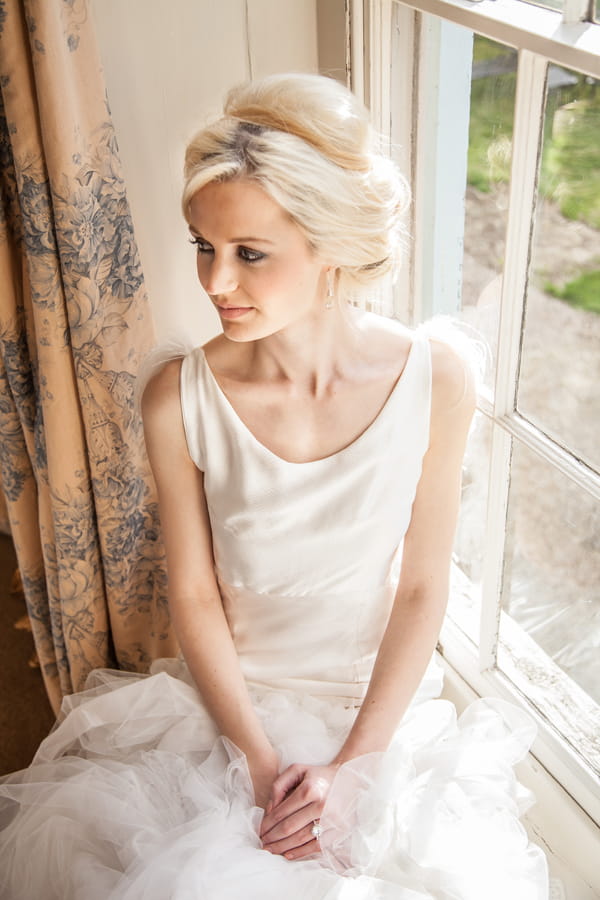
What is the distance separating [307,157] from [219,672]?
0.78m

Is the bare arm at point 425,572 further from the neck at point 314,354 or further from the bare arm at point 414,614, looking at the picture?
the neck at point 314,354

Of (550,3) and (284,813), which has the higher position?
(550,3)

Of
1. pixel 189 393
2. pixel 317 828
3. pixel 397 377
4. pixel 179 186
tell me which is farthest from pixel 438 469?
pixel 179 186

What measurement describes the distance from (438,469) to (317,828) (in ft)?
1.79

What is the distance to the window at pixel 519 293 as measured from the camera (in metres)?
1.15

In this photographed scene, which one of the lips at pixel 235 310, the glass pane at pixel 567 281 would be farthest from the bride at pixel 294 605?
A: the glass pane at pixel 567 281

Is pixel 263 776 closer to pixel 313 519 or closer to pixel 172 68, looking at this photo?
pixel 313 519

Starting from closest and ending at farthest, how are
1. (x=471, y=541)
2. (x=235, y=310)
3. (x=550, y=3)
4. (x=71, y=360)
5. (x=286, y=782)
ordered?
(x=550, y=3) < (x=235, y=310) < (x=286, y=782) < (x=71, y=360) < (x=471, y=541)

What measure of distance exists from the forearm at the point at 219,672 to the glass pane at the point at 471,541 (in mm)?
481

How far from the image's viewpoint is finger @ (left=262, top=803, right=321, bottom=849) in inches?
48.4

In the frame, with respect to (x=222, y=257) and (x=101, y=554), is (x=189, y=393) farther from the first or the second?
(x=101, y=554)

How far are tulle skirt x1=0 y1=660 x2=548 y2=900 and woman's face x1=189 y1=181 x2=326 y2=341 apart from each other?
0.62 meters

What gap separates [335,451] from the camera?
1.35 meters

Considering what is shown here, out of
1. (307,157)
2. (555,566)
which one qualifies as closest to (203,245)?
(307,157)
